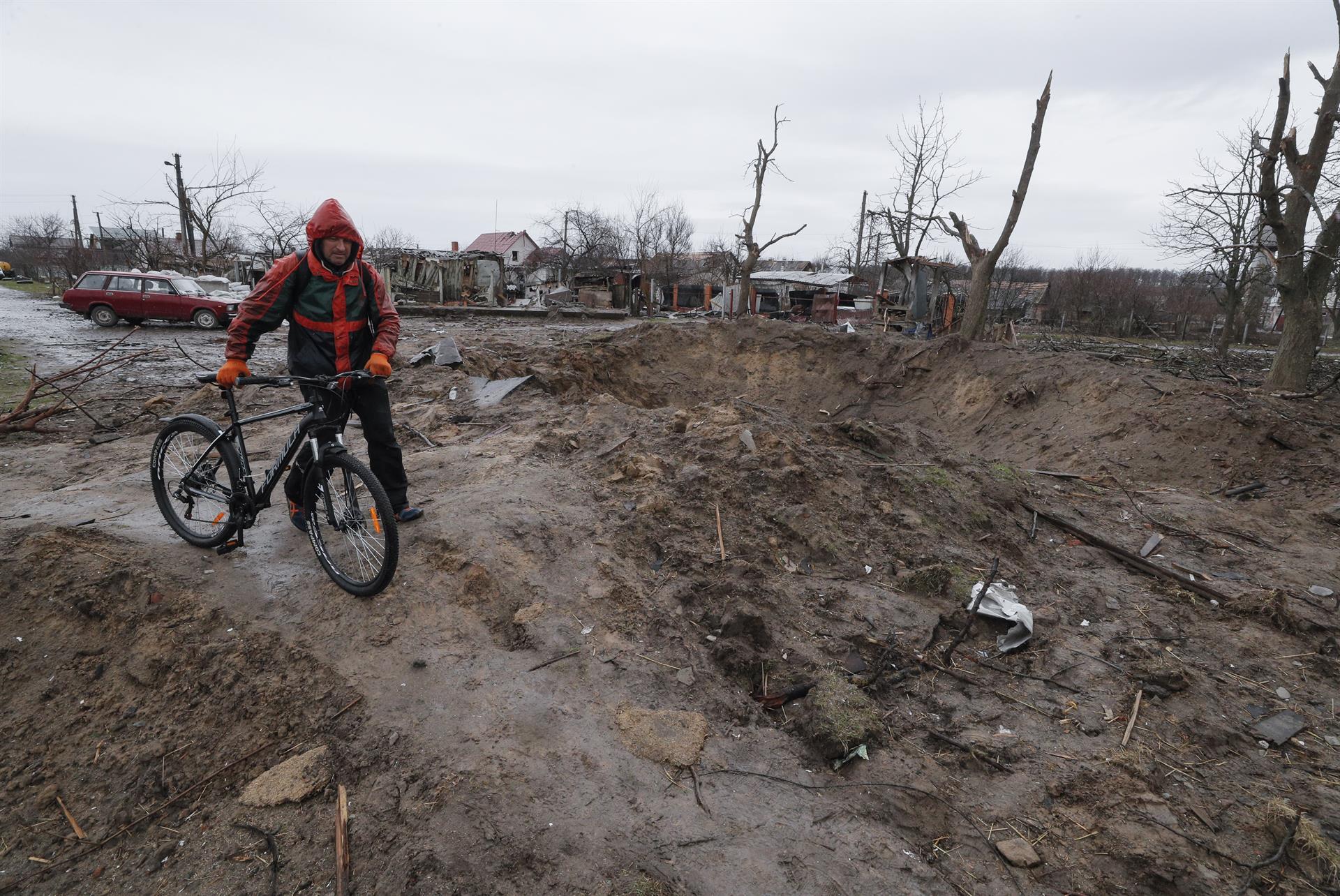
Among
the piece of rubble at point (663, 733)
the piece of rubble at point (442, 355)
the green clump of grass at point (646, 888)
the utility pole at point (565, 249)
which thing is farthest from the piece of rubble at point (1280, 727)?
the utility pole at point (565, 249)

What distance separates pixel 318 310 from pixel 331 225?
0.46 meters

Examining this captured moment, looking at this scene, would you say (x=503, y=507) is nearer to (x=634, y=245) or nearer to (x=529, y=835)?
(x=529, y=835)

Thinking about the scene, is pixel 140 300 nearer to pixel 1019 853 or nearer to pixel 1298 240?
pixel 1019 853

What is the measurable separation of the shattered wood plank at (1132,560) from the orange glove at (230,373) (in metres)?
5.91

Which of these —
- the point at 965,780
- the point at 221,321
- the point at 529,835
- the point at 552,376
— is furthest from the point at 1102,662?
the point at 221,321

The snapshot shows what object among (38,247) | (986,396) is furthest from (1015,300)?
(38,247)

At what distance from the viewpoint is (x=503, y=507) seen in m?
4.02

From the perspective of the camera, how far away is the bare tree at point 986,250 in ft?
40.0

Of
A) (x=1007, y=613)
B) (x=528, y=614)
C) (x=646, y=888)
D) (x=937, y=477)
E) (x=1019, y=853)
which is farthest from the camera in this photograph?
(x=937, y=477)

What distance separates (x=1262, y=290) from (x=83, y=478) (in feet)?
101

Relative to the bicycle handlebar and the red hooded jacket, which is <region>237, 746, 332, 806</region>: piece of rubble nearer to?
the bicycle handlebar

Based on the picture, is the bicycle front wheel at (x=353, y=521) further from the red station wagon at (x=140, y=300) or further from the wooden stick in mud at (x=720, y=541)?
the red station wagon at (x=140, y=300)

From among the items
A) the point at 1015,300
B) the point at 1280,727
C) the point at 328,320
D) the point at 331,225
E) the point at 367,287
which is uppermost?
the point at 1015,300

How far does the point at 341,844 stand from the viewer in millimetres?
1949
